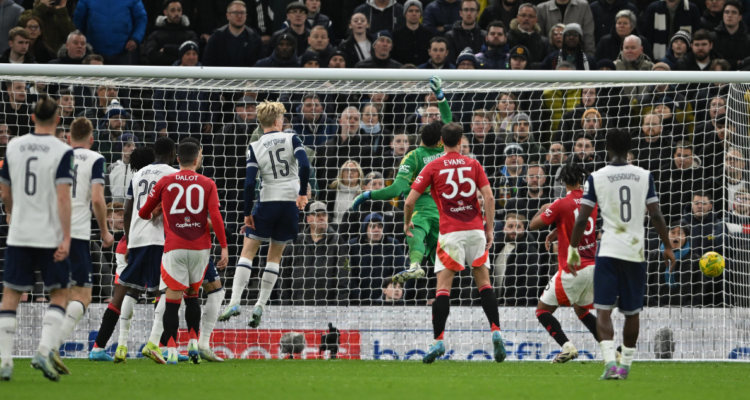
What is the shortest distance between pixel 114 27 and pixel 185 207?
6.64 m

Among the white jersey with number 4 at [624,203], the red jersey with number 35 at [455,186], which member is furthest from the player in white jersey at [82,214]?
the white jersey with number 4 at [624,203]

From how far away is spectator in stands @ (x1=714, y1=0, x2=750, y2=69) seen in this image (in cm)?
1473

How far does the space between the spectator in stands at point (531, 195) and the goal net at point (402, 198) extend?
0.05 metres

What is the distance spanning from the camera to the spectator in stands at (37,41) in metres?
14.7

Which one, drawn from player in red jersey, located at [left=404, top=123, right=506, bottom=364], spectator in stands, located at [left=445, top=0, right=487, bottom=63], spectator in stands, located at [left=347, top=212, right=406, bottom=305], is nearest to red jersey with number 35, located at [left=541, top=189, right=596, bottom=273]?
player in red jersey, located at [left=404, top=123, right=506, bottom=364]

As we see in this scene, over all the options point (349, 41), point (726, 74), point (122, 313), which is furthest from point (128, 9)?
point (726, 74)

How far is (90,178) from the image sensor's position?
8.37 meters

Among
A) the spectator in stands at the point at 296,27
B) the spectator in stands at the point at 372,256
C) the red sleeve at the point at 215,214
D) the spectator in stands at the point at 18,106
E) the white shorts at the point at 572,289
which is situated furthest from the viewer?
the spectator in stands at the point at 296,27

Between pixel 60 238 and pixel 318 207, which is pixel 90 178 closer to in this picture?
pixel 60 238

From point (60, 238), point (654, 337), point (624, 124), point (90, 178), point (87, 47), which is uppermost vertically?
point (87, 47)

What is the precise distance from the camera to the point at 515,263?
40.7 ft

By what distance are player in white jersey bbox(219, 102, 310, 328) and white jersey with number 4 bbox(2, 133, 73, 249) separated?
322 centimetres

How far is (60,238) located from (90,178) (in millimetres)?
1230

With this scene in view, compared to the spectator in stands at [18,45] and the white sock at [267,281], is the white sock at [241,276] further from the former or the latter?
the spectator in stands at [18,45]
